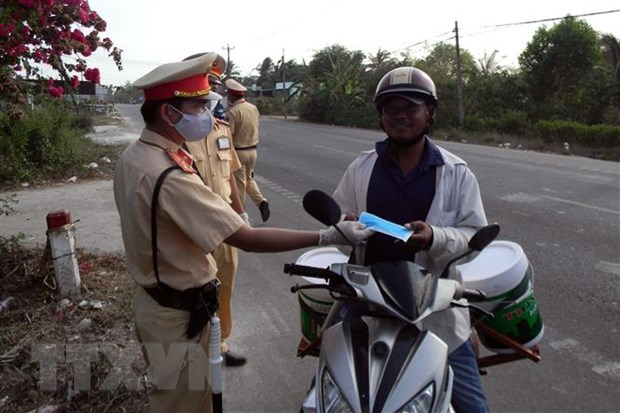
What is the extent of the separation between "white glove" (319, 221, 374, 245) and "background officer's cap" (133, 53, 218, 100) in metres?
0.79

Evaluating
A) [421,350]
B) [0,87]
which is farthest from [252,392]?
[0,87]

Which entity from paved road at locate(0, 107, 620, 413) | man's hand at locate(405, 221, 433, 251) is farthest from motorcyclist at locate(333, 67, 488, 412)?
paved road at locate(0, 107, 620, 413)

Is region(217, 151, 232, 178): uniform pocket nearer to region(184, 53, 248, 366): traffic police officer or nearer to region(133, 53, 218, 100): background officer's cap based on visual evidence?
region(184, 53, 248, 366): traffic police officer

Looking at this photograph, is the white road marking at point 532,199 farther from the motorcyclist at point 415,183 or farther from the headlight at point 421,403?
the headlight at point 421,403

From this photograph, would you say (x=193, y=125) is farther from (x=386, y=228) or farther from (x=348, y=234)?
(x=386, y=228)

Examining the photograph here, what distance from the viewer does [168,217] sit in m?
1.99

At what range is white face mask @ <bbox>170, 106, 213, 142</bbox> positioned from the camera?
2.16 meters

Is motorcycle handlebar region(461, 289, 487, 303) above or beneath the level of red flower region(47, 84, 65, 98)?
beneath

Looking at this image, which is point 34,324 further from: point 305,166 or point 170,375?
point 305,166

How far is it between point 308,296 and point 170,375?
702 millimetres

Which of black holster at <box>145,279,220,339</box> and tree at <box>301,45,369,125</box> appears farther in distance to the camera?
tree at <box>301,45,369,125</box>

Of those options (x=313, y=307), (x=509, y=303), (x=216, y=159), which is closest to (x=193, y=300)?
(x=313, y=307)

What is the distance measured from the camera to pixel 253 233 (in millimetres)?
2092

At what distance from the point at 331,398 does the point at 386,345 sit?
225 millimetres
